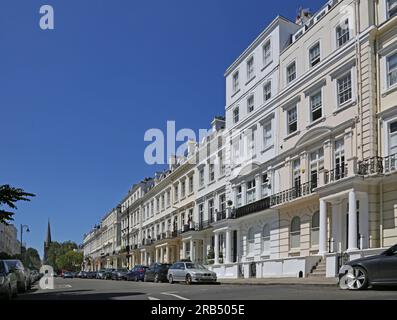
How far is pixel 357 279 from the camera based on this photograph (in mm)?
15203

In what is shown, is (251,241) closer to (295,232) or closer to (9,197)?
(295,232)

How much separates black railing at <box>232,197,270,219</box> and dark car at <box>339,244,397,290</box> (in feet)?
59.8

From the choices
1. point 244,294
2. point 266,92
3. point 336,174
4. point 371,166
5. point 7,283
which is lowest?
point 244,294

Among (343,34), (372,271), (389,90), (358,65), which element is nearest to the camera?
(372,271)

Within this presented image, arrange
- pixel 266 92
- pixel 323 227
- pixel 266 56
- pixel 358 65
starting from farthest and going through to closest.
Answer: pixel 266 56 < pixel 266 92 < pixel 323 227 < pixel 358 65

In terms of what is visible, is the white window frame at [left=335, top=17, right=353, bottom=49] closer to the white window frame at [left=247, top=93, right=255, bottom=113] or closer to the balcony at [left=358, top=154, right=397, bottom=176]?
the balcony at [left=358, top=154, right=397, bottom=176]

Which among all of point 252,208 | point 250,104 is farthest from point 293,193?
point 250,104

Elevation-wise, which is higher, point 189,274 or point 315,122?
point 315,122

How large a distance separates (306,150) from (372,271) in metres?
16.4

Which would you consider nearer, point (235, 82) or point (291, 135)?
point (291, 135)

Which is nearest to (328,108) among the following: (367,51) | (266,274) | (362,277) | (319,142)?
(319,142)

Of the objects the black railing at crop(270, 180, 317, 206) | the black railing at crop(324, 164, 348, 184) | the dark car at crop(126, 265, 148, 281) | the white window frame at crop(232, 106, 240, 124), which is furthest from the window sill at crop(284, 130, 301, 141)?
the dark car at crop(126, 265, 148, 281)

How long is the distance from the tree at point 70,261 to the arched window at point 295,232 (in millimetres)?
118194

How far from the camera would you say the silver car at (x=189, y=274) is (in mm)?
29203
